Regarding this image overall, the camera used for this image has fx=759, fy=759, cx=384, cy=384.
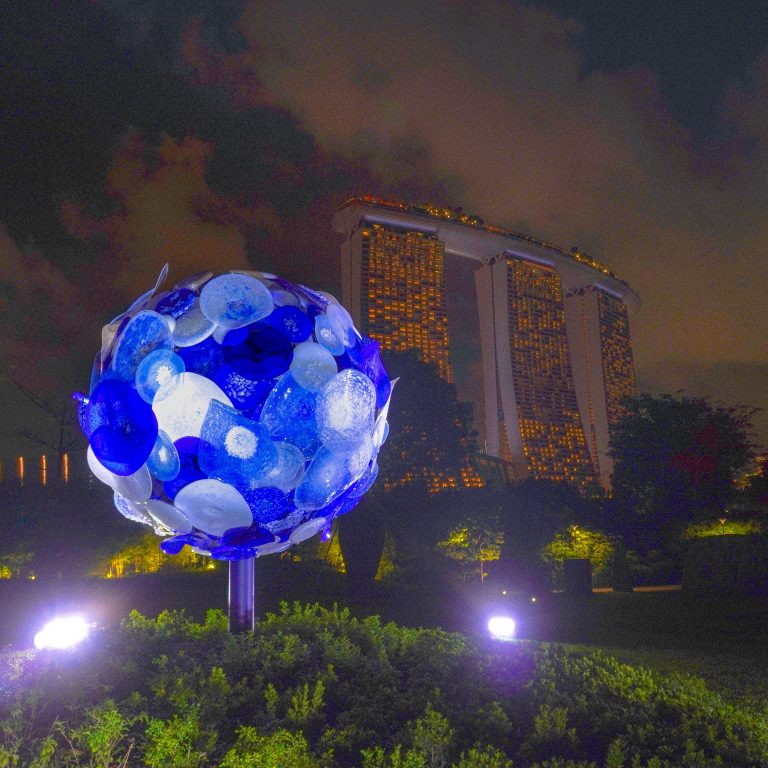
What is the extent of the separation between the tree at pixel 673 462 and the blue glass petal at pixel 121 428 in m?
25.9

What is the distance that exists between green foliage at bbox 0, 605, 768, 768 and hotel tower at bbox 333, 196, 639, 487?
172 feet

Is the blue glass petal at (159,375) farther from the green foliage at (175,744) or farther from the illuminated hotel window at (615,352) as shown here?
the illuminated hotel window at (615,352)

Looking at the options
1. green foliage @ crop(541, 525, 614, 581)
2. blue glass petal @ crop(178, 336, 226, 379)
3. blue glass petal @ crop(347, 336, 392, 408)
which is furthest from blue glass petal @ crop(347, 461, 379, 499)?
green foliage @ crop(541, 525, 614, 581)

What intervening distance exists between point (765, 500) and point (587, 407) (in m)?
64.6

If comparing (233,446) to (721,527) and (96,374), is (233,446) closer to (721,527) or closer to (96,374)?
(96,374)

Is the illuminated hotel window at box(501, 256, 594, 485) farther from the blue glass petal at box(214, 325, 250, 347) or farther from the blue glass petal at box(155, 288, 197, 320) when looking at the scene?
the blue glass petal at box(214, 325, 250, 347)

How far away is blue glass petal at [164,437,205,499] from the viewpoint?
5.48 meters

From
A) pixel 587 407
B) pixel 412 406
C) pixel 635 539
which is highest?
pixel 587 407

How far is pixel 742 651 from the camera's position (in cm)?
1248

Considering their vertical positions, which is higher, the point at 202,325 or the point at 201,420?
the point at 202,325

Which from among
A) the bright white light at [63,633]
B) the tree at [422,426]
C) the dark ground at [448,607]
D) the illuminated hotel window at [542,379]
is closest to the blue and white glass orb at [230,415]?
the bright white light at [63,633]

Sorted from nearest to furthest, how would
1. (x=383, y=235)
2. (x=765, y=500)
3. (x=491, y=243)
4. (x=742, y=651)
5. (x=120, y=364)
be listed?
(x=120, y=364) < (x=742, y=651) < (x=765, y=500) < (x=383, y=235) < (x=491, y=243)

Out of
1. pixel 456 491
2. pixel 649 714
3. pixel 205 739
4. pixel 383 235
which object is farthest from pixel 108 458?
pixel 383 235

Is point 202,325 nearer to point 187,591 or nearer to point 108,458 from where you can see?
point 108,458
